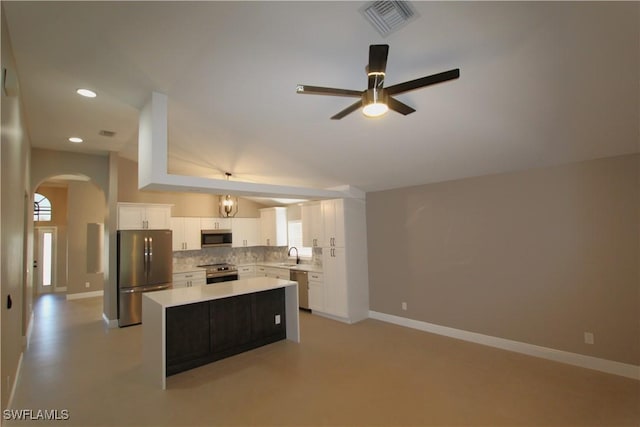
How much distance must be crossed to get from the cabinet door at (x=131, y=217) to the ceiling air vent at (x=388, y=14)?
557cm

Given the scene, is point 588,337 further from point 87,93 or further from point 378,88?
point 87,93

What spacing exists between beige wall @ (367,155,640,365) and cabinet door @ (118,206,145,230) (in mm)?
4703

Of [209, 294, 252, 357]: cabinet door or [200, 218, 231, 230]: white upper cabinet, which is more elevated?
[200, 218, 231, 230]: white upper cabinet

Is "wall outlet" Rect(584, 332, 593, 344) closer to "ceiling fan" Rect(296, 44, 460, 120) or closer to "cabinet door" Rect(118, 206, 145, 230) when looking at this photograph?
"ceiling fan" Rect(296, 44, 460, 120)

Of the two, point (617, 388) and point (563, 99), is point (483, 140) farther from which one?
point (617, 388)

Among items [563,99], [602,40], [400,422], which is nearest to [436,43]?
[602,40]

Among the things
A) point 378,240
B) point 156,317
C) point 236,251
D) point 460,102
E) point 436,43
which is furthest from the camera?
point 236,251

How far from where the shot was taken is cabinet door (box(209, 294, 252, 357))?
4023 millimetres

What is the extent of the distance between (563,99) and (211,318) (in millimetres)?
4338

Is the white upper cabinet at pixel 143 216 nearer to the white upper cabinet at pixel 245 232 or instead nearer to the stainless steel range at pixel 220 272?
the stainless steel range at pixel 220 272

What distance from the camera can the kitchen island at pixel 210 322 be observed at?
352 centimetres

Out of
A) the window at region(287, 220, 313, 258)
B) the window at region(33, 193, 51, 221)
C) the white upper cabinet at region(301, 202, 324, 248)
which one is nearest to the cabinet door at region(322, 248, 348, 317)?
the white upper cabinet at region(301, 202, 324, 248)

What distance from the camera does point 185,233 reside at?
6.89 metres

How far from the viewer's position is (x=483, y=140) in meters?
3.46
